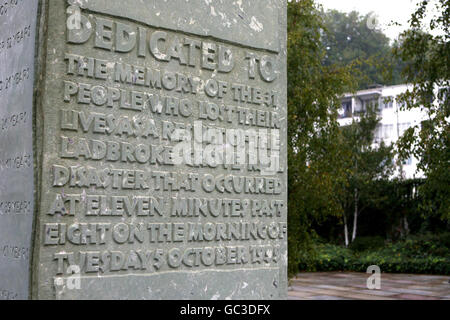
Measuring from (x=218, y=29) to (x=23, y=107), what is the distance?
127cm

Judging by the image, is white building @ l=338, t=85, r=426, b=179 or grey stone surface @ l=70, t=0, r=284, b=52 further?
white building @ l=338, t=85, r=426, b=179

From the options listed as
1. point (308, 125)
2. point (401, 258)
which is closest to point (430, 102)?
point (308, 125)

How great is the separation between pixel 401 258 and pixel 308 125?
373 inches

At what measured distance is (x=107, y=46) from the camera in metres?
3.07

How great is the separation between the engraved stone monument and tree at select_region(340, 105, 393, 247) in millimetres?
16051

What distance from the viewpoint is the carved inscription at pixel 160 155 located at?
2.91 m

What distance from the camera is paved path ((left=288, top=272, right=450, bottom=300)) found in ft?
35.3

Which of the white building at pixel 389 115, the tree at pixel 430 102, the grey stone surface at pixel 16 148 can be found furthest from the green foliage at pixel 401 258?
the white building at pixel 389 115

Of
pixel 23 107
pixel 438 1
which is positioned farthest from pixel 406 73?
pixel 23 107

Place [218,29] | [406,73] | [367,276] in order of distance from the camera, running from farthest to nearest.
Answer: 1. [367,276]
2. [406,73]
3. [218,29]

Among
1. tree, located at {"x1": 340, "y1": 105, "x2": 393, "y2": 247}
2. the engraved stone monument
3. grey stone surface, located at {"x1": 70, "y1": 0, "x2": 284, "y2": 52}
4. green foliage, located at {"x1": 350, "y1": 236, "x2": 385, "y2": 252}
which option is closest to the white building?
tree, located at {"x1": 340, "y1": 105, "x2": 393, "y2": 247}

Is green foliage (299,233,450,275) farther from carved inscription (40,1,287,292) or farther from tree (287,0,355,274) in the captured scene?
carved inscription (40,1,287,292)

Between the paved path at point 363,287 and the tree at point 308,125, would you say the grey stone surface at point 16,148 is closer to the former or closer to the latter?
the tree at point 308,125
